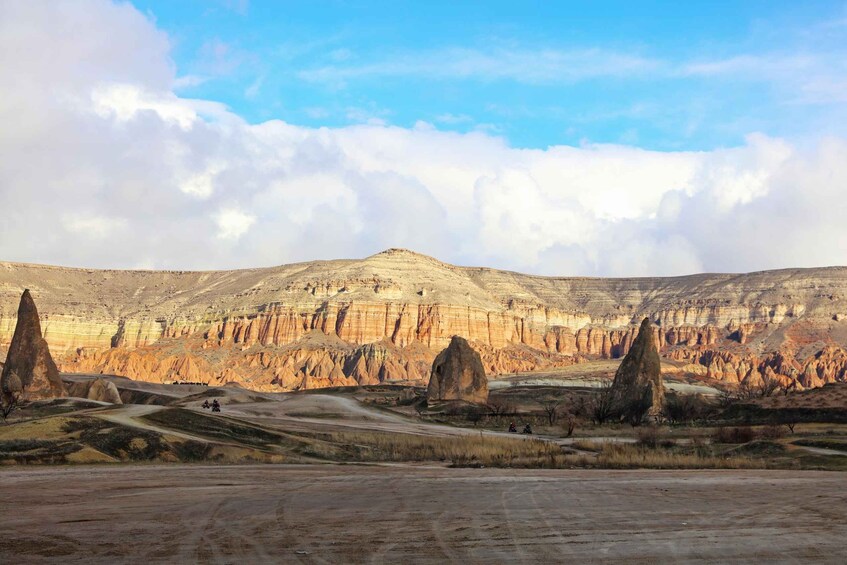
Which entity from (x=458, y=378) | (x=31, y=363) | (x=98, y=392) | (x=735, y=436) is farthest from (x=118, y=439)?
(x=458, y=378)

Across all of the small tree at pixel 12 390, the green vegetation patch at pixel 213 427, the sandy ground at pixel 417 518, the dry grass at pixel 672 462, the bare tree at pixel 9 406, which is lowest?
the dry grass at pixel 672 462

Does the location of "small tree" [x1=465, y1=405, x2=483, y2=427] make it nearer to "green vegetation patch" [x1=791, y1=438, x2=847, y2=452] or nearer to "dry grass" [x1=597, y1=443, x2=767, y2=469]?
"green vegetation patch" [x1=791, y1=438, x2=847, y2=452]

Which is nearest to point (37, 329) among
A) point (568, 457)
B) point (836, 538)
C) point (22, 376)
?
point (22, 376)

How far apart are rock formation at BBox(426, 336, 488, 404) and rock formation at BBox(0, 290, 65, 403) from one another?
3393cm

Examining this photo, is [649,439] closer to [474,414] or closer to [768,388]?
[474,414]

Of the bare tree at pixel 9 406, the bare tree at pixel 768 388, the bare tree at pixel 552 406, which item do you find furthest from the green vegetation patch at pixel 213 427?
the bare tree at pixel 768 388

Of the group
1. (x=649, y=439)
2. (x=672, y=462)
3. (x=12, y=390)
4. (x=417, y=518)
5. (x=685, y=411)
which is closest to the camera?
(x=417, y=518)

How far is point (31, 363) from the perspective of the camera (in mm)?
60969

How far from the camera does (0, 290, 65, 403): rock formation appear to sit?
60125 millimetres

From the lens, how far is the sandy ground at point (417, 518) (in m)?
13.2

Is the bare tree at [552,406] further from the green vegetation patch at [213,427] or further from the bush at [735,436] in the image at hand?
the green vegetation patch at [213,427]

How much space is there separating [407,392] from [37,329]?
6369 centimetres

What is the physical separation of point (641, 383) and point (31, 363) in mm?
39878

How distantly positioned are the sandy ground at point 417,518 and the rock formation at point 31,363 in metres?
36.3
